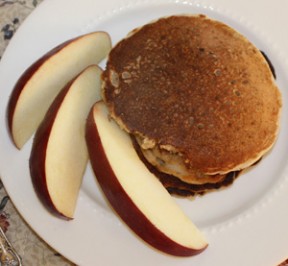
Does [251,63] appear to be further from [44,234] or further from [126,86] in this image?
[44,234]

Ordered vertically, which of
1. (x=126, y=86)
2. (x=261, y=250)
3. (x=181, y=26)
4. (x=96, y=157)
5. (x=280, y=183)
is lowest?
(x=261, y=250)

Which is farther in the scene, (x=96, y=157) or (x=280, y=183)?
(x=280, y=183)

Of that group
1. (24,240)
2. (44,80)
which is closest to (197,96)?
(44,80)

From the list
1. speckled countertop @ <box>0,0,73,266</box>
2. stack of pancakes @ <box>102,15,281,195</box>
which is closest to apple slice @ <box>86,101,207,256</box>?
stack of pancakes @ <box>102,15,281,195</box>

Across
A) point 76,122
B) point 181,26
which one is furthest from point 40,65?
point 181,26

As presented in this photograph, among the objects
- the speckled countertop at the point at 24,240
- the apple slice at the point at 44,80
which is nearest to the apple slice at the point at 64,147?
the apple slice at the point at 44,80

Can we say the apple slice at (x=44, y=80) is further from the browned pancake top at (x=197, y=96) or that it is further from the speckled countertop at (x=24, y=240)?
the speckled countertop at (x=24, y=240)

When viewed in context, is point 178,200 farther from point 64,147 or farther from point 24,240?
point 24,240
